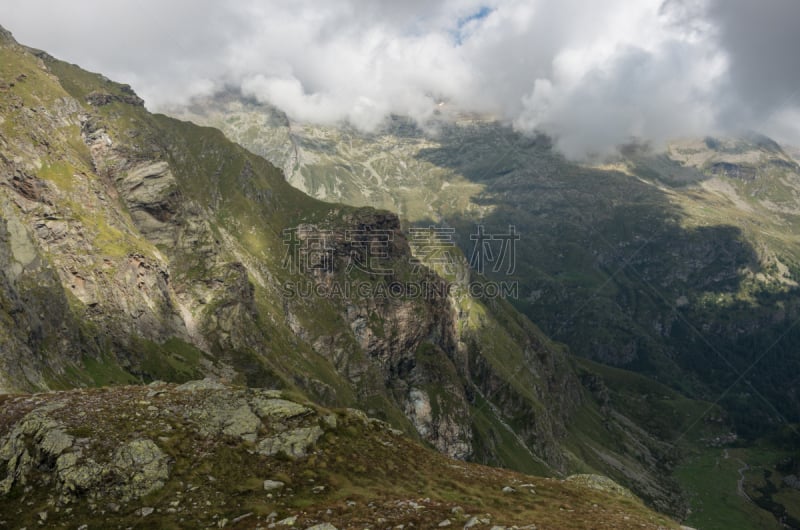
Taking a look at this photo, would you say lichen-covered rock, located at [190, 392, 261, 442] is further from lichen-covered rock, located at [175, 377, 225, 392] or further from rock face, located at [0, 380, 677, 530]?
lichen-covered rock, located at [175, 377, 225, 392]

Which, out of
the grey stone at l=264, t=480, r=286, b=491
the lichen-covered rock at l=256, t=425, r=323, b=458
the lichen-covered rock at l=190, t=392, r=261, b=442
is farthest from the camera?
the lichen-covered rock at l=190, t=392, r=261, b=442

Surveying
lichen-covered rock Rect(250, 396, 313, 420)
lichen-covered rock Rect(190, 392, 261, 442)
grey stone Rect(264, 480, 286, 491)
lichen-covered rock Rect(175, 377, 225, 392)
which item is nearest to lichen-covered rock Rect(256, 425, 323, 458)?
lichen-covered rock Rect(190, 392, 261, 442)

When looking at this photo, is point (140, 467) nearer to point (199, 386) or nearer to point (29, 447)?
point (29, 447)

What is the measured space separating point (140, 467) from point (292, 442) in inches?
457

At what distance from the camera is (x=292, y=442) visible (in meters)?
41.1

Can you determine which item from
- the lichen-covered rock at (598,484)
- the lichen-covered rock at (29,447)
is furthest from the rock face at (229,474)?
the lichen-covered rock at (598,484)

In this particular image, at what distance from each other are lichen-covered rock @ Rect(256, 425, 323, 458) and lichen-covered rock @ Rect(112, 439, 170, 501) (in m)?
7.45

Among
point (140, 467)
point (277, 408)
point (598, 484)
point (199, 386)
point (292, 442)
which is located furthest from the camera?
point (598, 484)

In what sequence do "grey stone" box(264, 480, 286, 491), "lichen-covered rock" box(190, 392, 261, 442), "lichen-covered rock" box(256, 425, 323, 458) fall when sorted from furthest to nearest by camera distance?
"lichen-covered rock" box(190, 392, 261, 442) → "lichen-covered rock" box(256, 425, 323, 458) → "grey stone" box(264, 480, 286, 491)

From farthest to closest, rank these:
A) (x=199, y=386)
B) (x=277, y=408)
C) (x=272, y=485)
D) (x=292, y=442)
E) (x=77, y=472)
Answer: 1. (x=199, y=386)
2. (x=277, y=408)
3. (x=292, y=442)
4. (x=272, y=485)
5. (x=77, y=472)

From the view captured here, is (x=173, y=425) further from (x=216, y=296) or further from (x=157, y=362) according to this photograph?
(x=216, y=296)

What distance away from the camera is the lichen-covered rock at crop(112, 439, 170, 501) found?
3281 cm

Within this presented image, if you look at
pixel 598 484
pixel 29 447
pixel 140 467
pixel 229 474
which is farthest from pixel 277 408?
pixel 598 484

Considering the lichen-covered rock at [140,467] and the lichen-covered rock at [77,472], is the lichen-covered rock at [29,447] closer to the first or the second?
the lichen-covered rock at [77,472]
